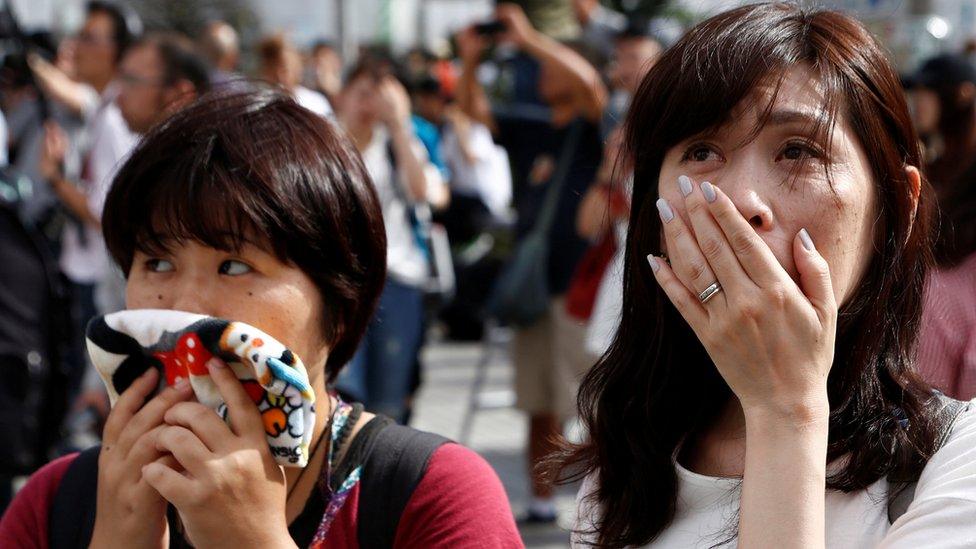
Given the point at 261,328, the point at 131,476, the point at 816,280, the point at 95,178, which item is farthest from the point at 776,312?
the point at 95,178

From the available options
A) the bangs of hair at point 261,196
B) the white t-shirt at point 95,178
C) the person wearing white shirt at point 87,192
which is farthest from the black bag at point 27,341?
the bangs of hair at point 261,196

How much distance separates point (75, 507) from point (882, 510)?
3.96 ft

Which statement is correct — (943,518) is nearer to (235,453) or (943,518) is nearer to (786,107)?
(786,107)

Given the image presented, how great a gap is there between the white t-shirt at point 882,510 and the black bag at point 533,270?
3763 millimetres

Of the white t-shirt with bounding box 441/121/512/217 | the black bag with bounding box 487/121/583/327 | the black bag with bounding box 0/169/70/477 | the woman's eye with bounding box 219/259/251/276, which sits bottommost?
the white t-shirt with bounding box 441/121/512/217

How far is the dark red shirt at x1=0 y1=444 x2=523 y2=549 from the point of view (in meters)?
1.86

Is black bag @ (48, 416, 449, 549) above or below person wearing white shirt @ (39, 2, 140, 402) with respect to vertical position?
above

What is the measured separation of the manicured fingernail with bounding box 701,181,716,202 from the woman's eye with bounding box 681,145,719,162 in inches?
5.3

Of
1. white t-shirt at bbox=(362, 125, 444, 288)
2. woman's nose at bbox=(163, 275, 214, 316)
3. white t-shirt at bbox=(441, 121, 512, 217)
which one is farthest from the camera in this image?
white t-shirt at bbox=(441, 121, 512, 217)

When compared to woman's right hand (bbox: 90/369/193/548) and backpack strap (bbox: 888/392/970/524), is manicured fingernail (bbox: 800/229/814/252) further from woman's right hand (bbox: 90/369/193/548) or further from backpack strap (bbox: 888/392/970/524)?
woman's right hand (bbox: 90/369/193/548)

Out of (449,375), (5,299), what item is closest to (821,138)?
(5,299)

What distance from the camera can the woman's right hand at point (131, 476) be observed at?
5.76 feet

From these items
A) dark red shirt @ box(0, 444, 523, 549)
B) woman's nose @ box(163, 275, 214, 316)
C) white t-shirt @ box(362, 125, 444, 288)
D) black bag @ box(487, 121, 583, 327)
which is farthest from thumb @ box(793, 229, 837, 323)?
black bag @ box(487, 121, 583, 327)

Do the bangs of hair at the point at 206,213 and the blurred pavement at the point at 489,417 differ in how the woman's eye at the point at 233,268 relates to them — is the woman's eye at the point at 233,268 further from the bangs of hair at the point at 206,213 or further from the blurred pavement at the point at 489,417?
the blurred pavement at the point at 489,417
